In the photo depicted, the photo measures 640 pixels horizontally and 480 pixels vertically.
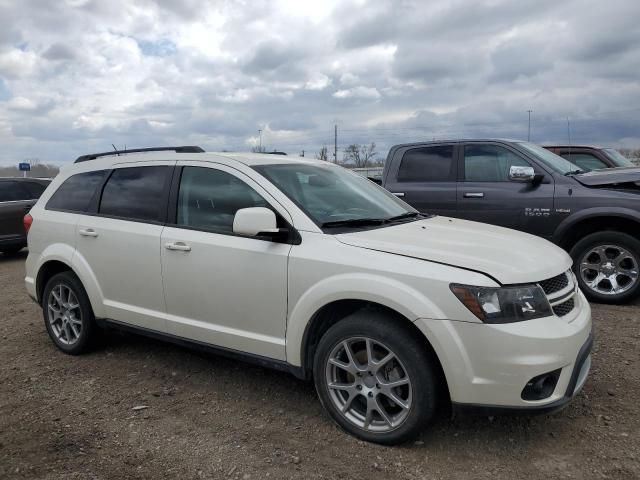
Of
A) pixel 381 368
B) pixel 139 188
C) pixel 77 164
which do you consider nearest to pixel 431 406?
pixel 381 368

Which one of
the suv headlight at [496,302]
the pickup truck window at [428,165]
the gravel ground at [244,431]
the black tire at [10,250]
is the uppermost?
the pickup truck window at [428,165]

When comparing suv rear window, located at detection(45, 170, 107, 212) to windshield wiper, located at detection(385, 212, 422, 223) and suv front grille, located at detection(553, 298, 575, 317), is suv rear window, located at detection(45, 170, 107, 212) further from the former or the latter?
suv front grille, located at detection(553, 298, 575, 317)

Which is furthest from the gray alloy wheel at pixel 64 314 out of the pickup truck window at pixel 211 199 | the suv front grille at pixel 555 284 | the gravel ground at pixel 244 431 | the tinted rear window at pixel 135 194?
the suv front grille at pixel 555 284

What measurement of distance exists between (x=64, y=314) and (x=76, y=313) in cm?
15

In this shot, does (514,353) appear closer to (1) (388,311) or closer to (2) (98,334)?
(1) (388,311)

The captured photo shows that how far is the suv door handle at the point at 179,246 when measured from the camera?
3.83 m

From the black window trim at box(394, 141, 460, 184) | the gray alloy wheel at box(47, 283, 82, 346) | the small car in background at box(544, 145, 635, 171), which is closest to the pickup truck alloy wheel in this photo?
the gray alloy wheel at box(47, 283, 82, 346)

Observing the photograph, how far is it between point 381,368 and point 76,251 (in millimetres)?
2940

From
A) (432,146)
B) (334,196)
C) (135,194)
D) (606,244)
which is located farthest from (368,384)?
(432,146)

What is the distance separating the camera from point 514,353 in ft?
9.05

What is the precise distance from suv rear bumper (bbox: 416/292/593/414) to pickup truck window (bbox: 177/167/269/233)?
1516mm

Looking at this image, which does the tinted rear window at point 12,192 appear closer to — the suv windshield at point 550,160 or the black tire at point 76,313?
the black tire at point 76,313

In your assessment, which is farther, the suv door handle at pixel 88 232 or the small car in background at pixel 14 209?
the small car in background at pixel 14 209

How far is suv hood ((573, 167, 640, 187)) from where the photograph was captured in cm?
591
